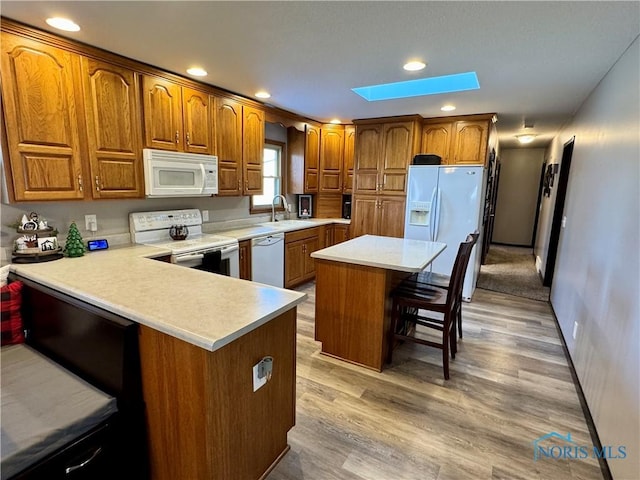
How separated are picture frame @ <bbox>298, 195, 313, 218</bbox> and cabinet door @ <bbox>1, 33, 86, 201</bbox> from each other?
323cm

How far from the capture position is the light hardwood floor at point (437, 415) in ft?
5.65

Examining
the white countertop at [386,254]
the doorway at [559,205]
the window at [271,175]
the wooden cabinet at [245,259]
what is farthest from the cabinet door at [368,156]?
the doorway at [559,205]

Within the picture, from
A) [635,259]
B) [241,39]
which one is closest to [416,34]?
[241,39]

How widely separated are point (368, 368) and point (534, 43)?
254 cm

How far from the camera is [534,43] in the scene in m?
2.07

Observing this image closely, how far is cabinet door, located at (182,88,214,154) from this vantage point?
9.79 feet

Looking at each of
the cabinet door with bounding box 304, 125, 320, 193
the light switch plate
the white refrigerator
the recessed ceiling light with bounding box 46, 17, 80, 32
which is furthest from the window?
the light switch plate

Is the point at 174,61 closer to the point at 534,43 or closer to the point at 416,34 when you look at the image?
the point at 416,34

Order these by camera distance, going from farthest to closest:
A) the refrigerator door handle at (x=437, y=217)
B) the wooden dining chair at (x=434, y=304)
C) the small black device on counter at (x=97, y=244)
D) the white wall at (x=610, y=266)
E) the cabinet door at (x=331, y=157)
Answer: the cabinet door at (x=331, y=157) → the refrigerator door handle at (x=437, y=217) → the small black device on counter at (x=97, y=244) → the wooden dining chair at (x=434, y=304) → the white wall at (x=610, y=266)

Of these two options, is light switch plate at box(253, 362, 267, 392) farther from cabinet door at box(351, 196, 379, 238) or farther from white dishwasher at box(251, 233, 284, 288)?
cabinet door at box(351, 196, 379, 238)

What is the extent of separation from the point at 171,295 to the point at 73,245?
4.33 ft

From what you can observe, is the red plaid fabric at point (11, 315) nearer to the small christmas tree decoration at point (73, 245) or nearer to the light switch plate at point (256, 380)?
the small christmas tree decoration at point (73, 245)

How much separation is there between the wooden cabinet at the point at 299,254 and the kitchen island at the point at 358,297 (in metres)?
1.46

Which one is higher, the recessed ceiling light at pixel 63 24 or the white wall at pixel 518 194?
the recessed ceiling light at pixel 63 24
